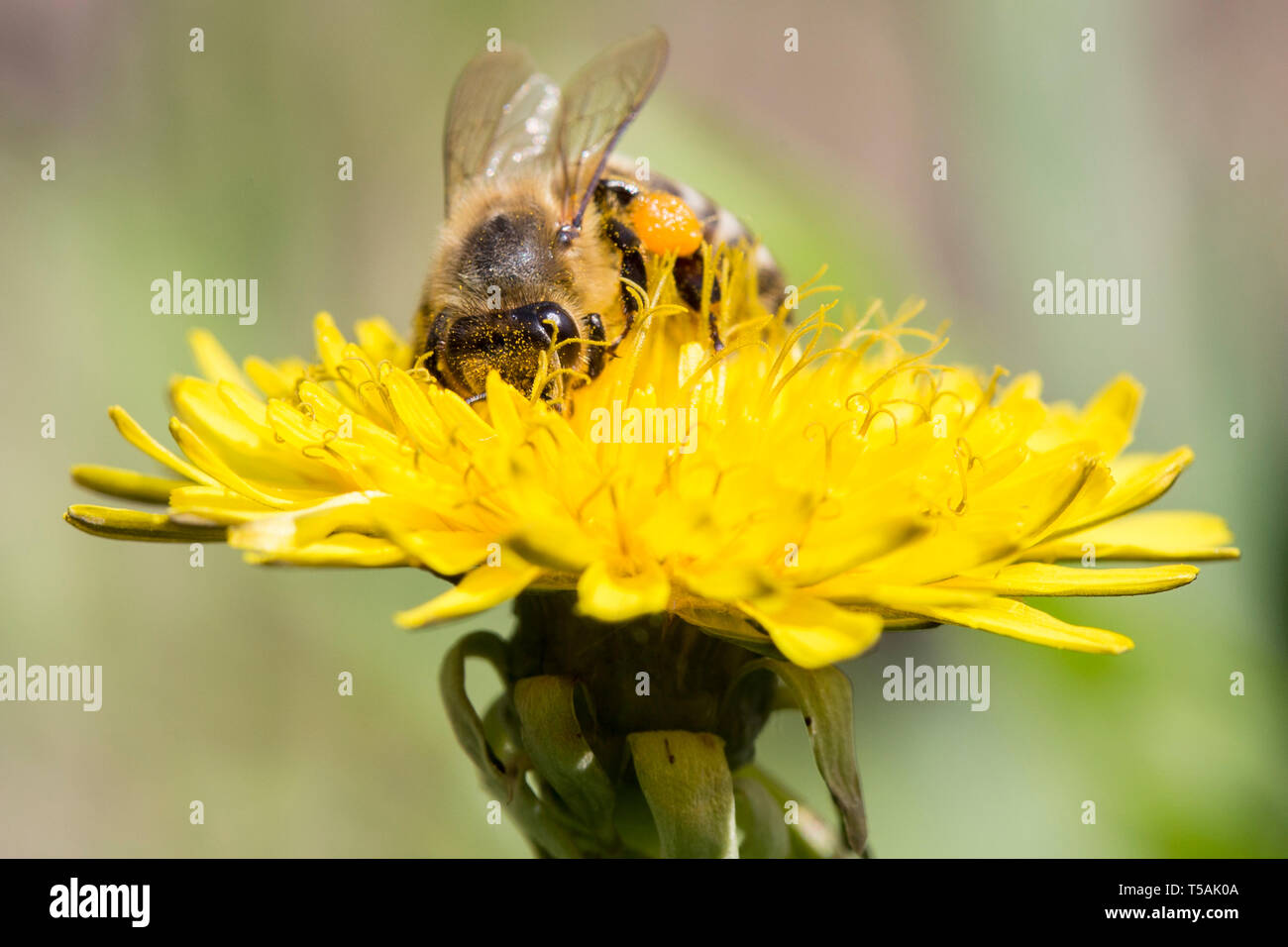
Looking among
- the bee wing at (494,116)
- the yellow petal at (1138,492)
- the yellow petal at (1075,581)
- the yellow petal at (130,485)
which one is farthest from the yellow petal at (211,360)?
the yellow petal at (1138,492)

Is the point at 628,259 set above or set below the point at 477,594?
above

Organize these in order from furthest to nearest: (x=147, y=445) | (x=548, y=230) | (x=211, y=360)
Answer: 1. (x=211, y=360)
2. (x=548, y=230)
3. (x=147, y=445)

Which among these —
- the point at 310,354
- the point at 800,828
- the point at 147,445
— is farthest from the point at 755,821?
the point at 310,354

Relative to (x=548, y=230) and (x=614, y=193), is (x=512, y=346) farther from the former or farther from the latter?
(x=614, y=193)

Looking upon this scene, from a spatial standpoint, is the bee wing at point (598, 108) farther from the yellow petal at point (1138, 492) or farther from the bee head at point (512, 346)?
the yellow petal at point (1138, 492)

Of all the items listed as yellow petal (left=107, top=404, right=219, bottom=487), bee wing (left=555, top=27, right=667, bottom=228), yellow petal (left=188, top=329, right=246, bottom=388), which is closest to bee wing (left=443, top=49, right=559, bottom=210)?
bee wing (left=555, top=27, right=667, bottom=228)
